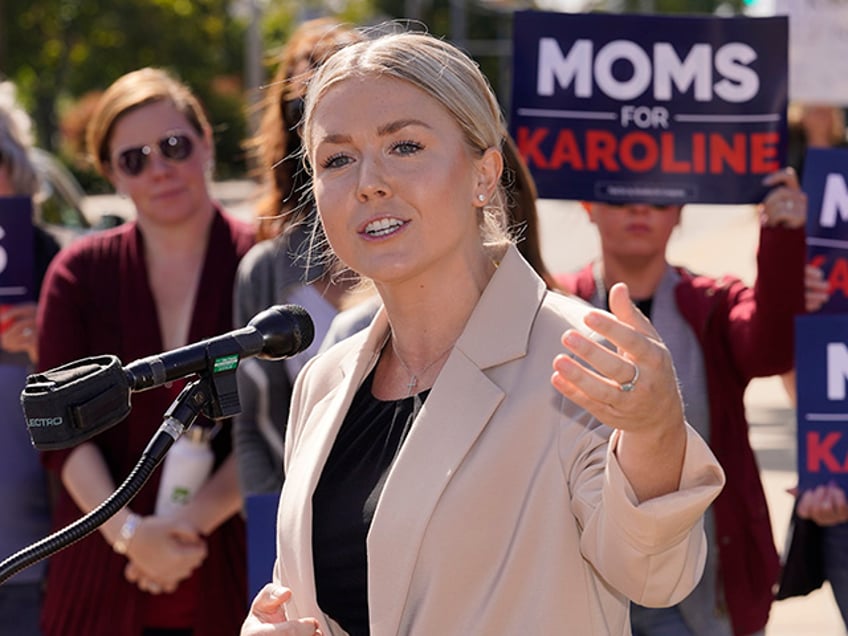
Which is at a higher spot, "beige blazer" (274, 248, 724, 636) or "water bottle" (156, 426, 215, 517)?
"beige blazer" (274, 248, 724, 636)

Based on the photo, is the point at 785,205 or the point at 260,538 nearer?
the point at 260,538

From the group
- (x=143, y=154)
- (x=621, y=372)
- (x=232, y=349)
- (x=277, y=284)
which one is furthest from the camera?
(x=143, y=154)

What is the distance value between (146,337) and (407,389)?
2.00m

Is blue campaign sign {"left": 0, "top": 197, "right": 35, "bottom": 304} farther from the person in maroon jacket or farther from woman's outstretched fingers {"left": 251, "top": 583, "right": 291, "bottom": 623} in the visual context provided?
woman's outstretched fingers {"left": 251, "top": 583, "right": 291, "bottom": 623}

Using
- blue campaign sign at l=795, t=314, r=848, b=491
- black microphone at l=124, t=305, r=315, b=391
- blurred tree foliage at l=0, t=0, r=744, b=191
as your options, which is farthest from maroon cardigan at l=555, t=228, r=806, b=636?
blurred tree foliage at l=0, t=0, r=744, b=191

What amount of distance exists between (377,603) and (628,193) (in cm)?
231

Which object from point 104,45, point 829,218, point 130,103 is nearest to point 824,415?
point 829,218

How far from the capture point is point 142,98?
4938 mm

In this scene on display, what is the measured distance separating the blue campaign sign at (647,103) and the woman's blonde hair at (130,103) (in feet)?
3.44

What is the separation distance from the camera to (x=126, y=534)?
15.1ft

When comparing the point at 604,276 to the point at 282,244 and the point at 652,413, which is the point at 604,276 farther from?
the point at 652,413

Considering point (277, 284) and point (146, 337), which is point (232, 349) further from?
point (146, 337)

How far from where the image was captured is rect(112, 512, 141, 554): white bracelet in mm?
4590

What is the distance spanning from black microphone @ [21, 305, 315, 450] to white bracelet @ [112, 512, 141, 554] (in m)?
2.19
